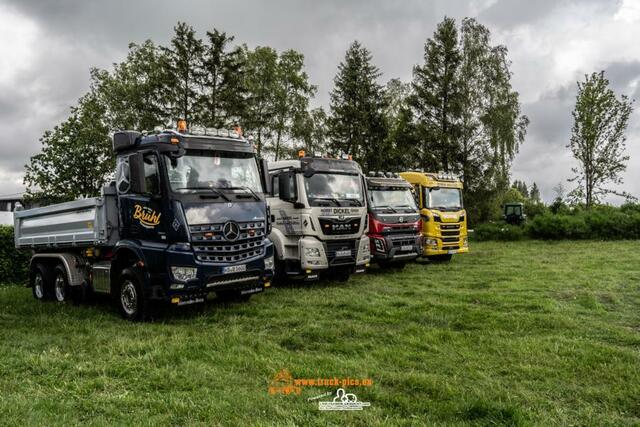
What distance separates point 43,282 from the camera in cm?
1008

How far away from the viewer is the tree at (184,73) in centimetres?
2748

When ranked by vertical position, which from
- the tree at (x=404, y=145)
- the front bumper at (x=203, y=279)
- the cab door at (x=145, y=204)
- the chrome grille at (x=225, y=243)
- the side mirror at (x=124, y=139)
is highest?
the tree at (x=404, y=145)

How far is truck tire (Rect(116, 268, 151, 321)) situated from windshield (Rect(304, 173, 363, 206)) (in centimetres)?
430

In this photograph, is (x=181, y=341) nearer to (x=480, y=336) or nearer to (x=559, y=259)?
(x=480, y=336)

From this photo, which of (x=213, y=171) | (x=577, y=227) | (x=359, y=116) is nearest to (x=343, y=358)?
(x=213, y=171)

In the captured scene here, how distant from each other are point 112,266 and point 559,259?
46.8 ft

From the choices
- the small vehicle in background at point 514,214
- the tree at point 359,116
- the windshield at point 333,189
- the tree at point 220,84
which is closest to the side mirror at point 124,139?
the windshield at point 333,189

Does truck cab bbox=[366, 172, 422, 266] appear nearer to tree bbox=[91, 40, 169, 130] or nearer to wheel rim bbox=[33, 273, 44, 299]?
wheel rim bbox=[33, 273, 44, 299]

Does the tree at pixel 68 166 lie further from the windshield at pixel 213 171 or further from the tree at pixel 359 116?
the tree at pixel 359 116

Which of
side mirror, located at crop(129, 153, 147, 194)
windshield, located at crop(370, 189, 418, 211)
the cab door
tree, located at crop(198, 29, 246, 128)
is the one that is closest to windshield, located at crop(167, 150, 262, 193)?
the cab door

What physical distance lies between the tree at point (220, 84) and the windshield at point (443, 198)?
16100 mm

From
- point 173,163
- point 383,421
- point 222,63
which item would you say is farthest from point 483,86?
point 383,421

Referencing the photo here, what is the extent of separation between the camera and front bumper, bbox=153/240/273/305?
7.17m

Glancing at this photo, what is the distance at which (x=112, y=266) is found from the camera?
818cm
